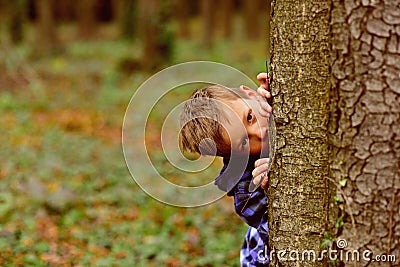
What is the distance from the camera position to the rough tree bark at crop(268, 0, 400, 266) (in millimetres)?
2422

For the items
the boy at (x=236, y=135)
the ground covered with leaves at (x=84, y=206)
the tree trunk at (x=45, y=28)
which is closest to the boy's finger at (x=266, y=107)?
the boy at (x=236, y=135)

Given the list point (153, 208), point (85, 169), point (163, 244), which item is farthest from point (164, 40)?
point (163, 244)

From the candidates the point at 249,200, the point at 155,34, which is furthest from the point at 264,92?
the point at 155,34

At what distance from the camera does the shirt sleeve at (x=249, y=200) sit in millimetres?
3162

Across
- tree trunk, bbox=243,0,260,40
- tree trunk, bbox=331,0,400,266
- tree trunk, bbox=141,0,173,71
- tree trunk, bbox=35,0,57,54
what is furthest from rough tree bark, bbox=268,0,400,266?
tree trunk, bbox=243,0,260,40

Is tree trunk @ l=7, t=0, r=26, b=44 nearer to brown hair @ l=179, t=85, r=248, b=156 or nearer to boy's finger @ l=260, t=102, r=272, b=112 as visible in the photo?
brown hair @ l=179, t=85, r=248, b=156

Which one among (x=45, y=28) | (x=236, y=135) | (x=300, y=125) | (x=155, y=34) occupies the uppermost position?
(x=300, y=125)

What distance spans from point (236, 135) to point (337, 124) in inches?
24.6

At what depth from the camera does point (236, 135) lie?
3.02m

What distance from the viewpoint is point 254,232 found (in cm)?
356

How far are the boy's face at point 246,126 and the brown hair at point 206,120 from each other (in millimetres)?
33

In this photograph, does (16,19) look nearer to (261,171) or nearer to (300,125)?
(261,171)

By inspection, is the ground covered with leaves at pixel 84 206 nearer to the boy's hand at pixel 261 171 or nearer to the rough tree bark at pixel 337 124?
the boy's hand at pixel 261 171

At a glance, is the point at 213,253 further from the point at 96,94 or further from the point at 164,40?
the point at 164,40
